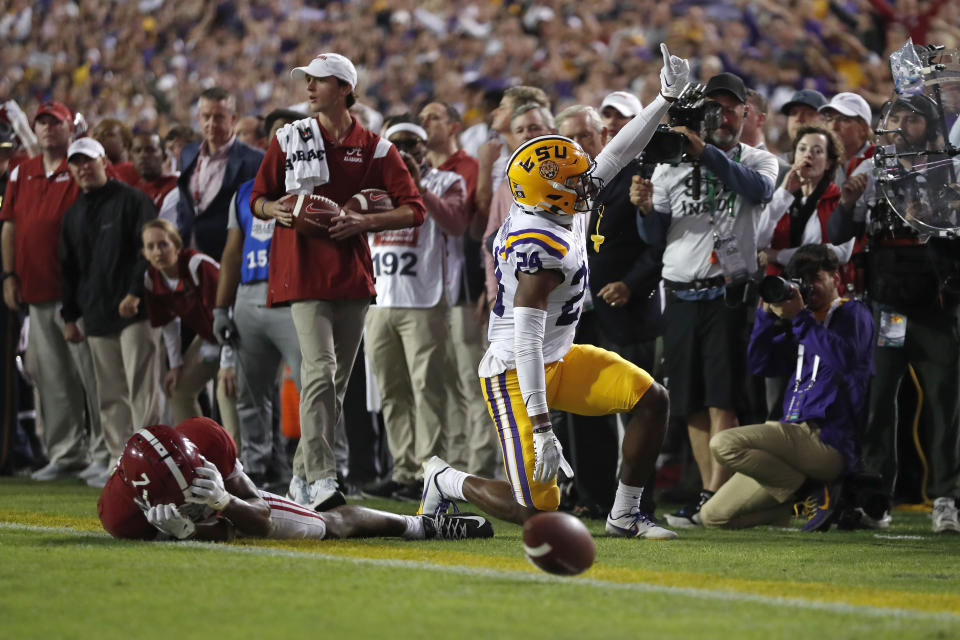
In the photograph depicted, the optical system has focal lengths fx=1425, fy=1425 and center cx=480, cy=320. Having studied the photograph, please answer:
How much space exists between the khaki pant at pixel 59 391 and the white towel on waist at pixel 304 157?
11.1 feet

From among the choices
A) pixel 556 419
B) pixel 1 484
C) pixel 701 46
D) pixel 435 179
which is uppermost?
pixel 701 46

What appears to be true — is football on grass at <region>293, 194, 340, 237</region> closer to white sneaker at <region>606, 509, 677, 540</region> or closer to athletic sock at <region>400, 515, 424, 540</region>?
athletic sock at <region>400, 515, 424, 540</region>

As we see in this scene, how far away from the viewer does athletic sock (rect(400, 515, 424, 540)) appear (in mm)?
6230

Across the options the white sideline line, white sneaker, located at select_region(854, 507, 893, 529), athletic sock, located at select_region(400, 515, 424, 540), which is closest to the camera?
the white sideline line

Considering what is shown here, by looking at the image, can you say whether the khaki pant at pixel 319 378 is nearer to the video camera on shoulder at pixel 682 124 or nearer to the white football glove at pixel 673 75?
the video camera on shoulder at pixel 682 124

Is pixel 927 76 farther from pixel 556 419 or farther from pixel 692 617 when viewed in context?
pixel 692 617

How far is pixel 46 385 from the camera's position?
10109 millimetres

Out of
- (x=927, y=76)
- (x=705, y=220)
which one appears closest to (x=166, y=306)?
(x=705, y=220)

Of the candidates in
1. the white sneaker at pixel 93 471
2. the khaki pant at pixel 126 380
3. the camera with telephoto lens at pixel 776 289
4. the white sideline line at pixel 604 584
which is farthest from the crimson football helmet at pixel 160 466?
the white sneaker at pixel 93 471

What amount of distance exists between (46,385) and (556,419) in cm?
419

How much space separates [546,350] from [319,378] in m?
1.57

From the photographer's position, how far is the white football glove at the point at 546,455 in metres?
5.66

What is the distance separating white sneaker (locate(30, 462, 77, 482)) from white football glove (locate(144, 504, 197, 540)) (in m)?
4.38

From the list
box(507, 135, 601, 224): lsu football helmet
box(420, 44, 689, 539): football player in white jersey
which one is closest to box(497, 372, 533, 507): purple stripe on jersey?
box(420, 44, 689, 539): football player in white jersey
